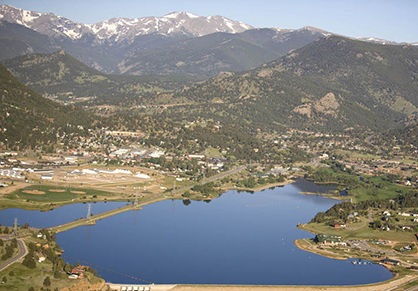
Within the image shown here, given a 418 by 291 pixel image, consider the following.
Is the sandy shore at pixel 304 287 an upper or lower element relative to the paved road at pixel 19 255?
lower

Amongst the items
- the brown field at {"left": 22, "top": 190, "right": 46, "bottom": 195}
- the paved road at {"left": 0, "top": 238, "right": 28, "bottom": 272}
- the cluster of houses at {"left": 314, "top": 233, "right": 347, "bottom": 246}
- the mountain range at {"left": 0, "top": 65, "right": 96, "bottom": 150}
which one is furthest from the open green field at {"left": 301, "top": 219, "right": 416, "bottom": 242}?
the mountain range at {"left": 0, "top": 65, "right": 96, "bottom": 150}

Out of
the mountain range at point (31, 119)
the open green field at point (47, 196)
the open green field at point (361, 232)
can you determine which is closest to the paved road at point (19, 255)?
the open green field at point (47, 196)

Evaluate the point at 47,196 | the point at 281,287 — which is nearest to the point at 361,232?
the point at 281,287

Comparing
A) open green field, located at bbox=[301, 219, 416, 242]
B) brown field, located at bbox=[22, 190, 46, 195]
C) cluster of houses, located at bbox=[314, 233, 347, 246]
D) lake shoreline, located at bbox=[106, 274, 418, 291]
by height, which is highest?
brown field, located at bbox=[22, 190, 46, 195]

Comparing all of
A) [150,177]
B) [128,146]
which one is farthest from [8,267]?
[128,146]

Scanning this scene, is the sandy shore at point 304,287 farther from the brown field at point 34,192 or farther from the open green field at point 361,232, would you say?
the brown field at point 34,192

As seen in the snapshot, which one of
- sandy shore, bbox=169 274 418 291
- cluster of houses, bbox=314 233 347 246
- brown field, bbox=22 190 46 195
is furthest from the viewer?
brown field, bbox=22 190 46 195

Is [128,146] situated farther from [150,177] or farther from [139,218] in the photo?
[139,218]

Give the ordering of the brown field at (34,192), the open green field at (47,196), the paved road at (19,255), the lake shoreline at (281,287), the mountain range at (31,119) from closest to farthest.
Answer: the paved road at (19,255)
the lake shoreline at (281,287)
the open green field at (47,196)
the brown field at (34,192)
the mountain range at (31,119)

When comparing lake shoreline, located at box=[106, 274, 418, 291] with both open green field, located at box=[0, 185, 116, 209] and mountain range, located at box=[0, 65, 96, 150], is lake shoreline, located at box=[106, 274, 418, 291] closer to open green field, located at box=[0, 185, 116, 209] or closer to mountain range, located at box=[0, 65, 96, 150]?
open green field, located at box=[0, 185, 116, 209]

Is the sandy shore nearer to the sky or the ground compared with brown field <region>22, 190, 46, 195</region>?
nearer to the ground
